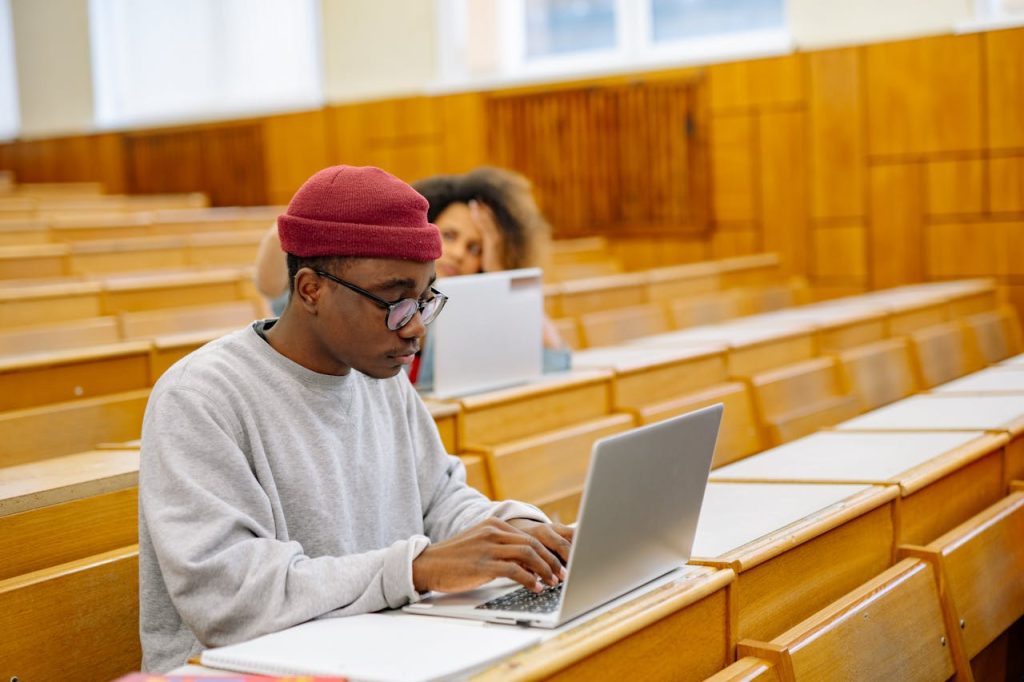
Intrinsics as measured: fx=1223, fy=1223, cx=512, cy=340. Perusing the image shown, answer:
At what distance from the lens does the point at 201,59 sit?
5.18m

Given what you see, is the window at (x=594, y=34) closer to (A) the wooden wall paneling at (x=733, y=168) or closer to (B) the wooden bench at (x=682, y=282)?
(A) the wooden wall paneling at (x=733, y=168)

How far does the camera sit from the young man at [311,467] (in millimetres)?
796

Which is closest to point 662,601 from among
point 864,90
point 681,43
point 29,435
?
point 29,435

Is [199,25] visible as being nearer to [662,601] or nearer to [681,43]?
[681,43]

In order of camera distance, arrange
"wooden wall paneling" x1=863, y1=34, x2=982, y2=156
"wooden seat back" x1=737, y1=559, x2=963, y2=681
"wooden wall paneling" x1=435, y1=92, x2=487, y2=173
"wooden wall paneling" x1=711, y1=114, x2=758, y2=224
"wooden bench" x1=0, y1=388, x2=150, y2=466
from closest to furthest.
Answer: "wooden seat back" x1=737, y1=559, x2=963, y2=681 → "wooden bench" x1=0, y1=388, x2=150, y2=466 → "wooden wall paneling" x1=863, y1=34, x2=982, y2=156 → "wooden wall paneling" x1=711, y1=114, x2=758, y2=224 → "wooden wall paneling" x1=435, y1=92, x2=487, y2=173

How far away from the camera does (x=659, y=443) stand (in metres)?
0.78

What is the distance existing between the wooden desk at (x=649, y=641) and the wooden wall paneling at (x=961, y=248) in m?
2.86

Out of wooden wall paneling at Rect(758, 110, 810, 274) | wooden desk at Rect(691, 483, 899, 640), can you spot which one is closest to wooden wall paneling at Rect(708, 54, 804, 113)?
wooden wall paneling at Rect(758, 110, 810, 274)

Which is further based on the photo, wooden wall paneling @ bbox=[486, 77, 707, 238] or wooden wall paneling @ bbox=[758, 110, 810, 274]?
wooden wall paneling @ bbox=[486, 77, 707, 238]

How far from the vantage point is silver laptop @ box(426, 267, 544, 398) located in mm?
1523

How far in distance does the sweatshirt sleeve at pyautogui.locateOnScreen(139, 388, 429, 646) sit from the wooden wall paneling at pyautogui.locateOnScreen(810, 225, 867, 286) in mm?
3110

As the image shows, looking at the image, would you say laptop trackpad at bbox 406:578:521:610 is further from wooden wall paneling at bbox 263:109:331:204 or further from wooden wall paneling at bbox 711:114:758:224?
Result: wooden wall paneling at bbox 263:109:331:204

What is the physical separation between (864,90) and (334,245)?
311cm

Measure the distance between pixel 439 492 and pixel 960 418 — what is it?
0.89 metres
